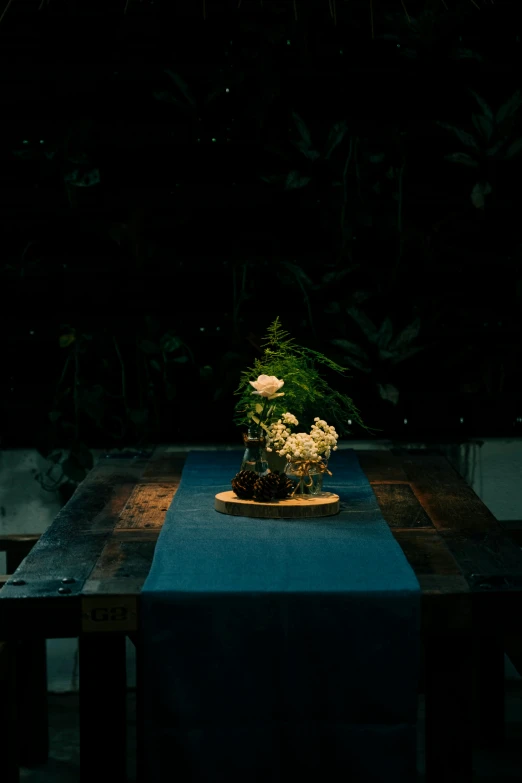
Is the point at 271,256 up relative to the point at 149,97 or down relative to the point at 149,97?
down

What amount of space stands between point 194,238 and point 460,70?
1254 millimetres

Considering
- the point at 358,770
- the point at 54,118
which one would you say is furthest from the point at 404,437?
the point at 358,770

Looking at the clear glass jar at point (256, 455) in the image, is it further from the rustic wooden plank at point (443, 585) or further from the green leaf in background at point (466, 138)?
the green leaf in background at point (466, 138)

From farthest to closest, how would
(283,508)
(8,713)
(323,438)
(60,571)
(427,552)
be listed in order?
(323,438)
(283,508)
(8,713)
(427,552)
(60,571)

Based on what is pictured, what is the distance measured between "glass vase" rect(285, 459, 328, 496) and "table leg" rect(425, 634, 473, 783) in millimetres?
814

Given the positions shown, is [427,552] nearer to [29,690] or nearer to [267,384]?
[267,384]

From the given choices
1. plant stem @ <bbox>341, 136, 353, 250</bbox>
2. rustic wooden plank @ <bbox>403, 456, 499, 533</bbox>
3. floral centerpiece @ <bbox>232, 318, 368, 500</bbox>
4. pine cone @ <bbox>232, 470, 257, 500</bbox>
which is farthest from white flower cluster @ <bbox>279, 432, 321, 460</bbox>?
plant stem @ <bbox>341, 136, 353, 250</bbox>

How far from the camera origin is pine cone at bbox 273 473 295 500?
2.62 m

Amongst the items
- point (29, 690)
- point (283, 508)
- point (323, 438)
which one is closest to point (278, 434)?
point (323, 438)

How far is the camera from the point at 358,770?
1874 millimetres

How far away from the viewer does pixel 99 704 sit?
191 centimetres

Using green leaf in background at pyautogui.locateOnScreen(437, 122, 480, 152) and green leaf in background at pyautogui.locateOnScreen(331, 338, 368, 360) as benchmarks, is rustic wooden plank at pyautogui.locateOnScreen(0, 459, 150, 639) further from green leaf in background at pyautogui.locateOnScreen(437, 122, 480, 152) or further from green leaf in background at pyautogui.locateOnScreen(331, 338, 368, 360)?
green leaf in background at pyautogui.locateOnScreen(437, 122, 480, 152)

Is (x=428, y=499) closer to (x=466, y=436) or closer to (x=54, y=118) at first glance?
(x=466, y=436)

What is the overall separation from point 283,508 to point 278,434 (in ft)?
0.74
